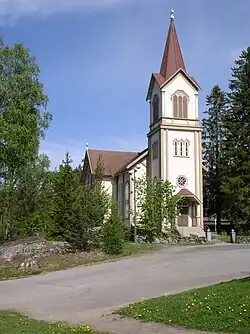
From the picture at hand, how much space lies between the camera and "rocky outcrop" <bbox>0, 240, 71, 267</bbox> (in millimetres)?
26234

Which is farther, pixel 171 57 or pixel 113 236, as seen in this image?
pixel 171 57

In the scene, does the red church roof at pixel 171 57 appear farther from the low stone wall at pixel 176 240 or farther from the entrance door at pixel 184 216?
the low stone wall at pixel 176 240

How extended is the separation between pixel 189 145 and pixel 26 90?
69.9 ft

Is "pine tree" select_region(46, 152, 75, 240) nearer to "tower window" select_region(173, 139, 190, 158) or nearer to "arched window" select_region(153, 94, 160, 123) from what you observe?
"tower window" select_region(173, 139, 190, 158)

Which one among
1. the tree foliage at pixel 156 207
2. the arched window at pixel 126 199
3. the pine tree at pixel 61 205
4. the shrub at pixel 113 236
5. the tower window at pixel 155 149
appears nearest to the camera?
the shrub at pixel 113 236

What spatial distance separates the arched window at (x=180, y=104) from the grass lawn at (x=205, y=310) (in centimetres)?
3727

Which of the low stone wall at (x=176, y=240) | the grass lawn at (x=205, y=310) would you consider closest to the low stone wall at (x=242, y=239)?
the low stone wall at (x=176, y=240)

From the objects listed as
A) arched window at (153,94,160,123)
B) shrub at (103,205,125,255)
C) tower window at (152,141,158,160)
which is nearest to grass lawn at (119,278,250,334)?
shrub at (103,205,125,255)

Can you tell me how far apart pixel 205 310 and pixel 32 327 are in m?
3.54

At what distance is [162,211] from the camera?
142ft

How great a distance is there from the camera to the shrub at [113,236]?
89.4 feet

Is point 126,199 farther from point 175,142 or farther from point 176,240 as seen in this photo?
point 176,240

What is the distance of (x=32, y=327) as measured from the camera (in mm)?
9688

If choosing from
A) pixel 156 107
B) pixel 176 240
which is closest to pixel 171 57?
pixel 156 107
